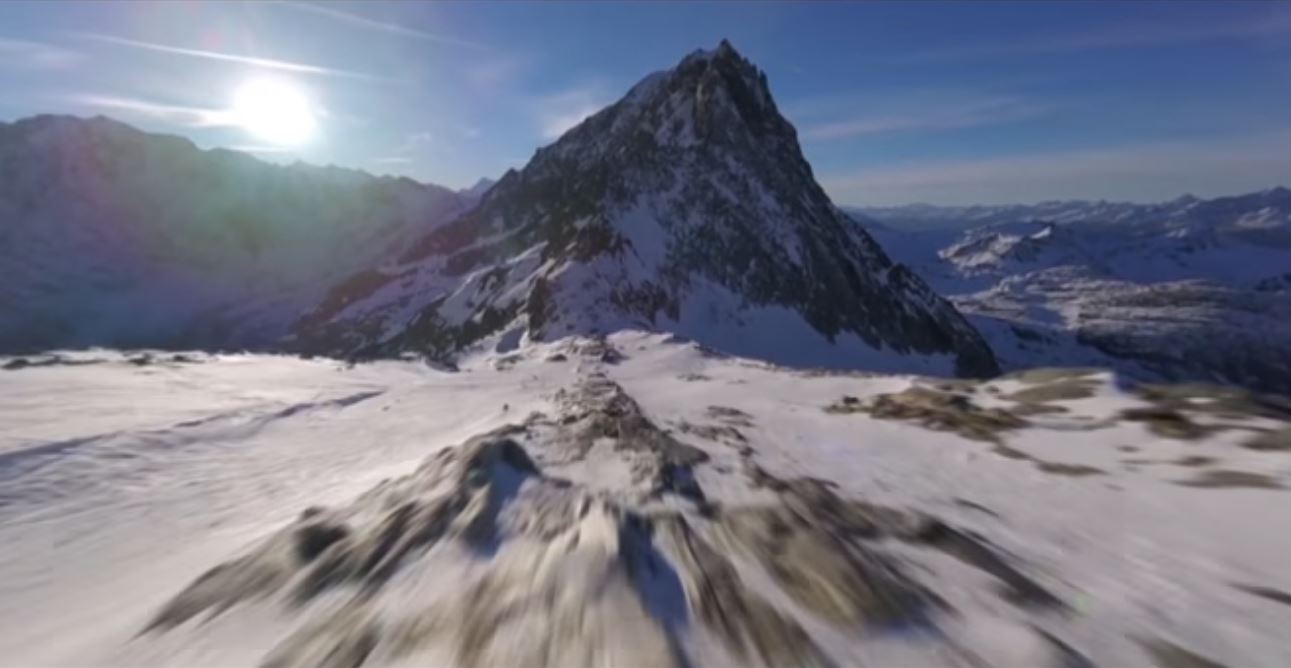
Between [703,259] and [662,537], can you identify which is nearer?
[662,537]

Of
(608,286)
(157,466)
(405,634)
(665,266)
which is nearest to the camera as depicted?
(405,634)

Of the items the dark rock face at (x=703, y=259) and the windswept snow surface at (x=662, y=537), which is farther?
the dark rock face at (x=703, y=259)

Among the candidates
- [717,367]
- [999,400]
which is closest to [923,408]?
[999,400]

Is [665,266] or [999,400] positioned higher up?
[665,266]

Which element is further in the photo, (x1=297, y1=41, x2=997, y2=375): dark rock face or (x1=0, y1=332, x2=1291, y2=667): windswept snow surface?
(x1=297, y1=41, x2=997, y2=375): dark rock face

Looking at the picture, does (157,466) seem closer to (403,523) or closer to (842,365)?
(403,523)
